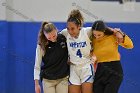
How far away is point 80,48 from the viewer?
325 centimetres

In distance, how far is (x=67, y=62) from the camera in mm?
3314

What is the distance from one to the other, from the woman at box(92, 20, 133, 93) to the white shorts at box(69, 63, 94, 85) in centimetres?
6

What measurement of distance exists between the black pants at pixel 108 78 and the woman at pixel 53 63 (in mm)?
323

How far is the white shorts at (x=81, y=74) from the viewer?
10.7 ft

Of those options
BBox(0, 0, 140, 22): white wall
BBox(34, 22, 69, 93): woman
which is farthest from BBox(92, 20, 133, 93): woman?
BBox(0, 0, 140, 22): white wall

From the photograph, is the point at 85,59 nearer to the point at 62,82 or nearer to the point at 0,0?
the point at 62,82

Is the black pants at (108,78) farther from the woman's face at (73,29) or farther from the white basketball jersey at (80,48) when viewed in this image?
the woman's face at (73,29)

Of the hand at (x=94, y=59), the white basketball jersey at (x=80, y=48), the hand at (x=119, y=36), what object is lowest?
the hand at (x=94, y=59)

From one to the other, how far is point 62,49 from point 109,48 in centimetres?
47

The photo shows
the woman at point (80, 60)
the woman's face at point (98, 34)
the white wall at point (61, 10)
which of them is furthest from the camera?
the white wall at point (61, 10)

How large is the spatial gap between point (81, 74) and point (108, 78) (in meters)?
0.27

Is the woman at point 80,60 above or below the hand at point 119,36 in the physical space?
below

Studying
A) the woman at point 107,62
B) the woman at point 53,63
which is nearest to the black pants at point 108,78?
the woman at point 107,62

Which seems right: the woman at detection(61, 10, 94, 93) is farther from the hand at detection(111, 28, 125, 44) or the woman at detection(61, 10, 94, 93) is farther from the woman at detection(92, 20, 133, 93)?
the hand at detection(111, 28, 125, 44)
